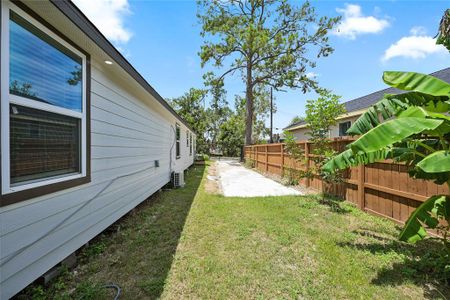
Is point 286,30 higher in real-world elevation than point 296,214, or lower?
higher

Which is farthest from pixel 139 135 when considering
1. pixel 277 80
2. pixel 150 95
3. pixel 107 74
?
pixel 277 80

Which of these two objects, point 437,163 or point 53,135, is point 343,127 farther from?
point 53,135

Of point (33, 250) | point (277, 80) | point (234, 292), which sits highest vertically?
point (277, 80)

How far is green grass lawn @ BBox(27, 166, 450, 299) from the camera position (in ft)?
7.87

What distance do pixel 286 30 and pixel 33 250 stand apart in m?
22.0

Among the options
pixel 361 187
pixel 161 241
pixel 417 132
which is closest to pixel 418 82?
Answer: pixel 417 132

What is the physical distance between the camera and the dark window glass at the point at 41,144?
81.4 inches

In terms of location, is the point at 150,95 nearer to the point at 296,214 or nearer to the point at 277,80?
the point at 296,214

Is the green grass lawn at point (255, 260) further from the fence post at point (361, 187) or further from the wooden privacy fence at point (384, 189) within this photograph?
the fence post at point (361, 187)

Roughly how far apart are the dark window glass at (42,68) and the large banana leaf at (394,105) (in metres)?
3.92

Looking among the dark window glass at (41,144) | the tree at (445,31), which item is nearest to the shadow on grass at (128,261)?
the dark window glass at (41,144)

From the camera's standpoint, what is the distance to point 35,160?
2.31 m

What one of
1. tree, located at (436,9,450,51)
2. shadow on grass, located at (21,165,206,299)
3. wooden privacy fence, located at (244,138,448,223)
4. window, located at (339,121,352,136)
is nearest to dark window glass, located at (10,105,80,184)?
shadow on grass, located at (21,165,206,299)

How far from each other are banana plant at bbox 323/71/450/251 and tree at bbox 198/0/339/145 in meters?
16.6
